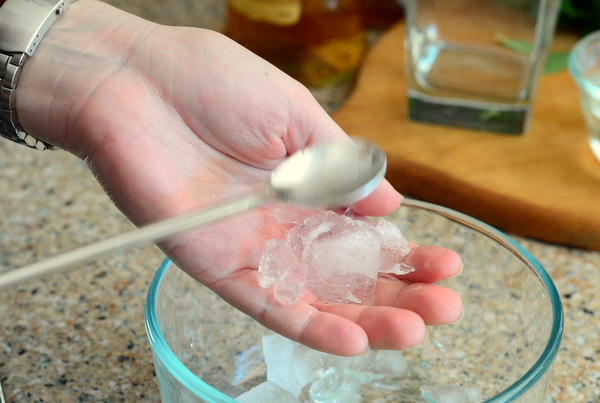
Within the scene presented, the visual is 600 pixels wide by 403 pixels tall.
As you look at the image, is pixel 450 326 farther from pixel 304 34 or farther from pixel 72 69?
pixel 304 34

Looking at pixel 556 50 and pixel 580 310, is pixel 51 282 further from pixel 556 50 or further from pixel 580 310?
pixel 556 50

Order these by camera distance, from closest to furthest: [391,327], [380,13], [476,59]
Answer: [391,327]
[476,59]
[380,13]


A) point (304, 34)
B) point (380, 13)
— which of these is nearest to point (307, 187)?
point (304, 34)

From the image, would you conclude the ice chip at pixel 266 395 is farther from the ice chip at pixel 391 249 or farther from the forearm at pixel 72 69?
the forearm at pixel 72 69

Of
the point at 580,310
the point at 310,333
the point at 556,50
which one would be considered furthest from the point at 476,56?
the point at 310,333

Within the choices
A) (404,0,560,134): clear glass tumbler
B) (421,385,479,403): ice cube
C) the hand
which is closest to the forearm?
the hand

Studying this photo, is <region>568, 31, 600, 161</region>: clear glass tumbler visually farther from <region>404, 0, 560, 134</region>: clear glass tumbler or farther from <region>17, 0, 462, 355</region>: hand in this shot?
<region>17, 0, 462, 355</region>: hand
